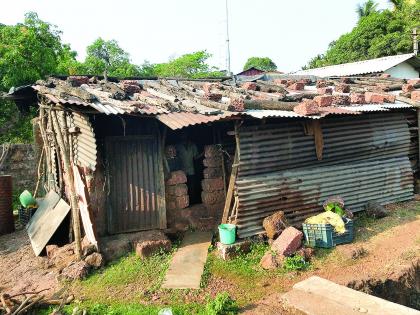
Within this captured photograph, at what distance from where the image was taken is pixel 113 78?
9.77 meters

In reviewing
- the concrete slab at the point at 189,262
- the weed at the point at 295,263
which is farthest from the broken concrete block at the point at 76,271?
the weed at the point at 295,263

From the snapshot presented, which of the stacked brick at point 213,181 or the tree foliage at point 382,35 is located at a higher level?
the tree foliage at point 382,35

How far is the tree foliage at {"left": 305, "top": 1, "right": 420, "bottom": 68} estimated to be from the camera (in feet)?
84.4

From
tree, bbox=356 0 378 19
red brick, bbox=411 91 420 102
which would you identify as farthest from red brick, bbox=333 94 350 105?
tree, bbox=356 0 378 19

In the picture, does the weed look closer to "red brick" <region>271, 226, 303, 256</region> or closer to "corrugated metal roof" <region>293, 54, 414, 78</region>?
"red brick" <region>271, 226, 303, 256</region>

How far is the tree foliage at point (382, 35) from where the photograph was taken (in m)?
25.7

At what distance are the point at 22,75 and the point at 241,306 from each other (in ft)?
40.2

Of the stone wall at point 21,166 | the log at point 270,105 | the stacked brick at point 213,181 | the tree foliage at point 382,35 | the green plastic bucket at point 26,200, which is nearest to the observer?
the log at point 270,105

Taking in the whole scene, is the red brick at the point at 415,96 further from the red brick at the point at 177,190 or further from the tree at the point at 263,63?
the tree at the point at 263,63

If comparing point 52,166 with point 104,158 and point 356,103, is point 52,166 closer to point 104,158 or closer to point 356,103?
point 104,158

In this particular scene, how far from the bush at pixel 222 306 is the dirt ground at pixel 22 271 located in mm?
2723

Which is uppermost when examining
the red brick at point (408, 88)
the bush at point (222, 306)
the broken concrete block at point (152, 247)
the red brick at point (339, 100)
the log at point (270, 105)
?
the red brick at point (408, 88)

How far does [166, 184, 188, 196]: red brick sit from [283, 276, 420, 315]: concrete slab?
10.7 feet

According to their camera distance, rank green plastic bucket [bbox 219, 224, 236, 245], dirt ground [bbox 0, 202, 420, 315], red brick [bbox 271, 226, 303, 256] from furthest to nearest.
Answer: green plastic bucket [bbox 219, 224, 236, 245] < red brick [bbox 271, 226, 303, 256] < dirt ground [bbox 0, 202, 420, 315]
